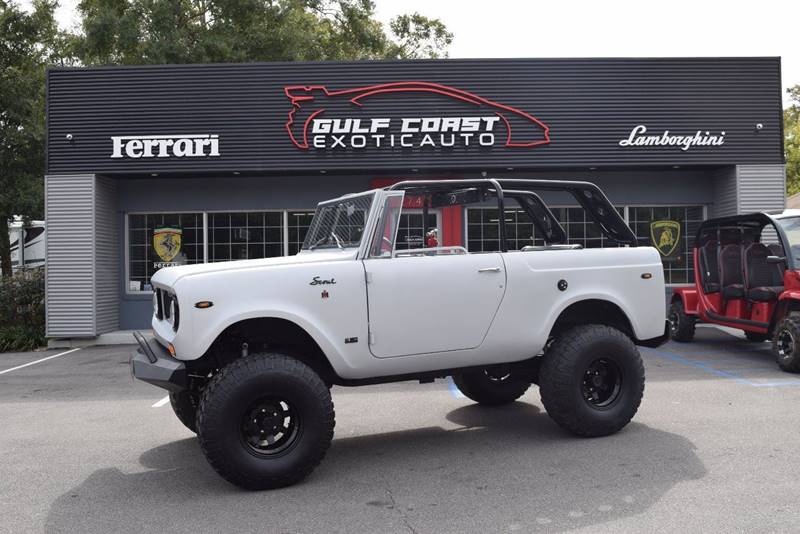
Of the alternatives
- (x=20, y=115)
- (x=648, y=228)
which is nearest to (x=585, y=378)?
(x=648, y=228)

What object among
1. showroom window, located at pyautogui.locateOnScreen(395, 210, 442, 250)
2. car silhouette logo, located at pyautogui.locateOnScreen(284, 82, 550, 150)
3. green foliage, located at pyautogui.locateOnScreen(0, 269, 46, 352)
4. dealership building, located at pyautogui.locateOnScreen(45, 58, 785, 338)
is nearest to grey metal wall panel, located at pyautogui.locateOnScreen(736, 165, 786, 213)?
dealership building, located at pyautogui.locateOnScreen(45, 58, 785, 338)

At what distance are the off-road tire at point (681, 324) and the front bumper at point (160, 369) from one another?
9.35 m

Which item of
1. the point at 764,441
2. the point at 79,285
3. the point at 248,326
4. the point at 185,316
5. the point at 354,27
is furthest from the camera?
the point at 354,27

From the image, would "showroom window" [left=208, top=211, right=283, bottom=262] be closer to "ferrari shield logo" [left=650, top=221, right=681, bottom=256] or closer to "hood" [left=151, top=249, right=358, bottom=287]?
"ferrari shield logo" [left=650, top=221, right=681, bottom=256]

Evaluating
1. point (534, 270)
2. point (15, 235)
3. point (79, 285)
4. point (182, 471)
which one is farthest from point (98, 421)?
point (15, 235)

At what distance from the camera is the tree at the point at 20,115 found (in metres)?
20.3

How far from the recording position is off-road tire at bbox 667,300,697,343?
38.8ft

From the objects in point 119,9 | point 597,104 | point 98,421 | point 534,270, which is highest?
point 119,9

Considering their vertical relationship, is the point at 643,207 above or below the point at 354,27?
below

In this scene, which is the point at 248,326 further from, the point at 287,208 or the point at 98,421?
the point at 287,208

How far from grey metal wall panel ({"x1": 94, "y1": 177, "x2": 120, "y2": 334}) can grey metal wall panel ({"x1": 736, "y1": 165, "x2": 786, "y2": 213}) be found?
1243 centimetres

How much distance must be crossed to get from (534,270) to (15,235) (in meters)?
21.4

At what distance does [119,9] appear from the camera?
26.5 meters

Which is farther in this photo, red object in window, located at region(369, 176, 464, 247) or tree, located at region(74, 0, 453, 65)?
tree, located at region(74, 0, 453, 65)
